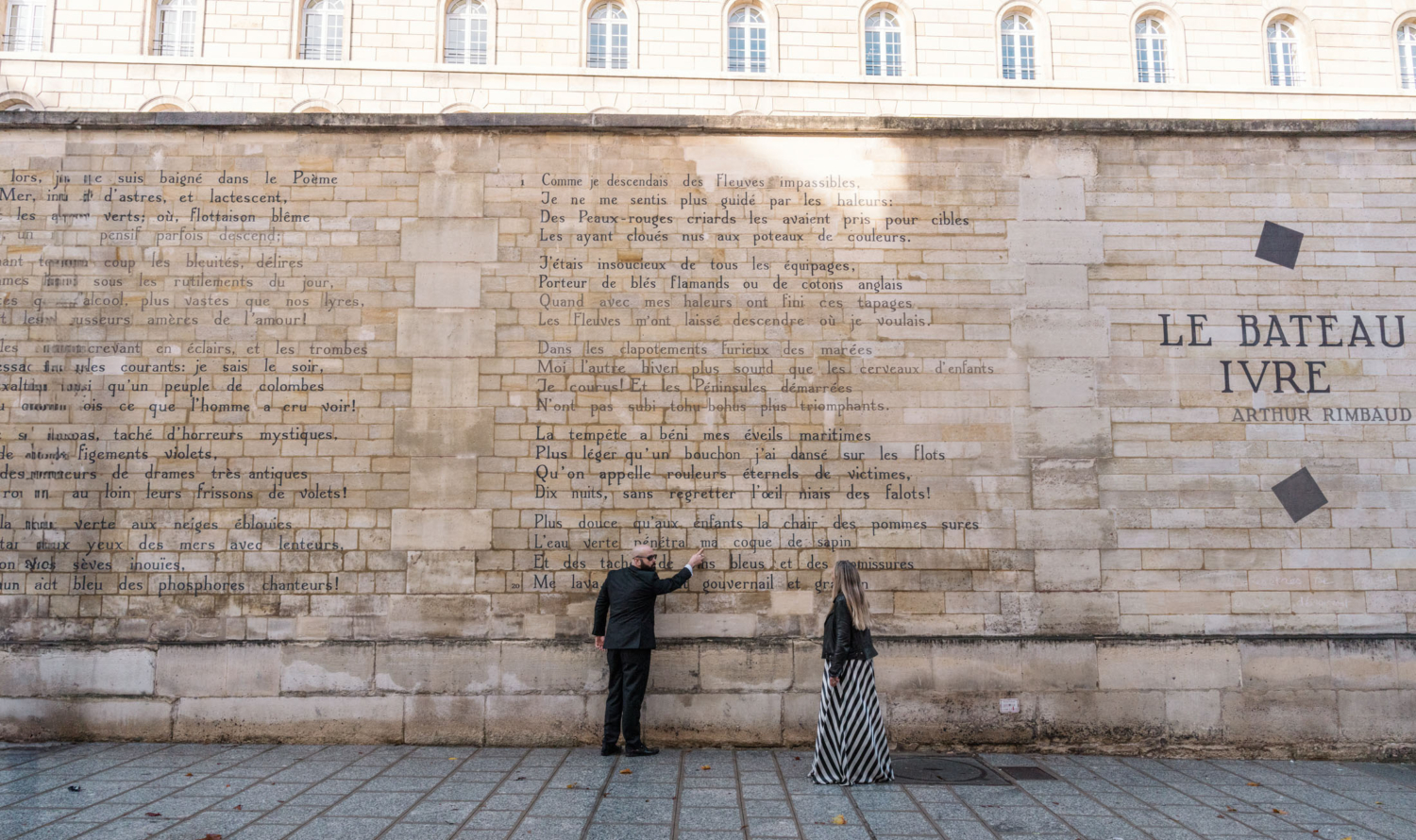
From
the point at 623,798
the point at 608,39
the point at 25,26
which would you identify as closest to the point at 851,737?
the point at 623,798

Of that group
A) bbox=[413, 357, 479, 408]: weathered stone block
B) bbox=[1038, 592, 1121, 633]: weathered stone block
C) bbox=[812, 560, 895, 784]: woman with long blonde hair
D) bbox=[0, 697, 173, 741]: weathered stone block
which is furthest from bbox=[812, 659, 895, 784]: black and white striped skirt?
bbox=[0, 697, 173, 741]: weathered stone block

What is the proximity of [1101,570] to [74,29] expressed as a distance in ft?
79.8

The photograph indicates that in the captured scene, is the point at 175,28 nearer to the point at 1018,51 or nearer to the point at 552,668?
the point at 552,668

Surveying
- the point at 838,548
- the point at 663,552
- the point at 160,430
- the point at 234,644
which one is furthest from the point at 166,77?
the point at 838,548

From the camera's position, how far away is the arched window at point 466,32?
64.3 feet

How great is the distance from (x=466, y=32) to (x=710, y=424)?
15901 millimetres

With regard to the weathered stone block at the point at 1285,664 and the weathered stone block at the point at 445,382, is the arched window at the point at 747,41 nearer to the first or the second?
the weathered stone block at the point at 445,382

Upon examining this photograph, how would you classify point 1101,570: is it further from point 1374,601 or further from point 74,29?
point 74,29

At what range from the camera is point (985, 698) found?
314 inches

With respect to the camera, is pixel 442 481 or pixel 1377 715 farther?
pixel 442 481

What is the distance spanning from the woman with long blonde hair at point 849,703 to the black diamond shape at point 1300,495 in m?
4.98

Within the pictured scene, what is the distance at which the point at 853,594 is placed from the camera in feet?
22.6

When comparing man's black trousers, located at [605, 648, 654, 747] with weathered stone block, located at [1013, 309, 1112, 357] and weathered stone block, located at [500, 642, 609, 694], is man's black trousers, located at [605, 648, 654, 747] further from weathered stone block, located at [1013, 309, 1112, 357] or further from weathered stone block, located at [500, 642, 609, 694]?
weathered stone block, located at [1013, 309, 1112, 357]

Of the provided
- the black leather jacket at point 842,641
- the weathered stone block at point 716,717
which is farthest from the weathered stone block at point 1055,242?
the weathered stone block at point 716,717
